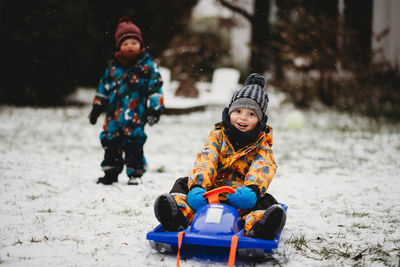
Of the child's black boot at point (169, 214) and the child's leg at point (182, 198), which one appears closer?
the child's black boot at point (169, 214)

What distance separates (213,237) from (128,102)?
7.01ft

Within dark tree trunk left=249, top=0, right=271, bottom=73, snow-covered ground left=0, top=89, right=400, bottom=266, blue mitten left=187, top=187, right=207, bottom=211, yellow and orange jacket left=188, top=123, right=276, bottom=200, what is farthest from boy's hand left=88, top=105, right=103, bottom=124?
dark tree trunk left=249, top=0, right=271, bottom=73

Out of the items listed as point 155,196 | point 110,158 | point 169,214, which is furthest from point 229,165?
point 110,158

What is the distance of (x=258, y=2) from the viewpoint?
13375mm

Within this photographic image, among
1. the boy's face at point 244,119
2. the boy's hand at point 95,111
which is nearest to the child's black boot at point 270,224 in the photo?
the boy's face at point 244,119

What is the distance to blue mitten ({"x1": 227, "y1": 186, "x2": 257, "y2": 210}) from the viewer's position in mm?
2523

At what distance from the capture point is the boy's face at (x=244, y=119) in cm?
285

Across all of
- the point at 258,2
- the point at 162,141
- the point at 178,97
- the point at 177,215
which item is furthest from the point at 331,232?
the point at 258,2

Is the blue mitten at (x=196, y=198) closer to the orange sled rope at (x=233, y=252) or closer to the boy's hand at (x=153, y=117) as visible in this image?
the orange sled rope at (x=233, y=252)

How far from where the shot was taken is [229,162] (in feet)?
9.36

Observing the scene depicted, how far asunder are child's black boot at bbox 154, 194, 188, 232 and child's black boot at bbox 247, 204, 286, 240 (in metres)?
0.45

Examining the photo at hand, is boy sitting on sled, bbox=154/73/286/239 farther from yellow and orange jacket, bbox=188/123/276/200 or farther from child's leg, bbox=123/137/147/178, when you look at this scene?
child's leg, bbox=123/137/147/178

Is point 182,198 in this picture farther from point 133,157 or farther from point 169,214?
point 133,157

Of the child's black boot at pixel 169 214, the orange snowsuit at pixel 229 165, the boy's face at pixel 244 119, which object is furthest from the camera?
the boy's face at pixel 244 119
